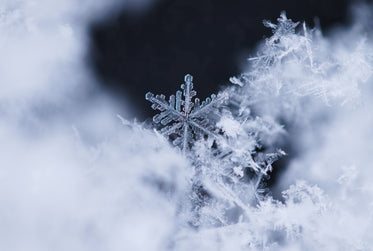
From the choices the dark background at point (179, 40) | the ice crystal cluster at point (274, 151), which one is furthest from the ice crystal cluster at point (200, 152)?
the dark background at point (179, 40)

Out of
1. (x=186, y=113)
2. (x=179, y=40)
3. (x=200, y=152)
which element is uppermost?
(x=179, y=40)

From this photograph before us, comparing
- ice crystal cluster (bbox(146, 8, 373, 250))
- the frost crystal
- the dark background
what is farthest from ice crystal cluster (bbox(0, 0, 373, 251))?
the frost crystal

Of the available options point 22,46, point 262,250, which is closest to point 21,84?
point 22,46

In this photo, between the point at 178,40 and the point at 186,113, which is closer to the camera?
the point at 186,113

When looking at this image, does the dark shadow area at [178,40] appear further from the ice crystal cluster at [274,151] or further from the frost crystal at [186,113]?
the frost crystal at [186,113]

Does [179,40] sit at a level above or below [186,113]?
above

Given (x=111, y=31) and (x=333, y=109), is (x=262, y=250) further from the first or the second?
(x=111, y=31)

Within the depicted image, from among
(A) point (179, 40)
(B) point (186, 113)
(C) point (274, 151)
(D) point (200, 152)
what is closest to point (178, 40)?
(A) point (179, 40)

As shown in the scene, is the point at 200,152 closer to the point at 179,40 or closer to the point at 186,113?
the point at 186,113
